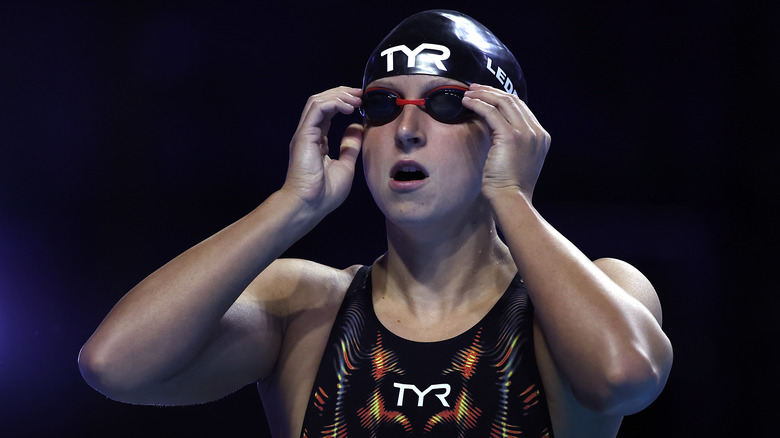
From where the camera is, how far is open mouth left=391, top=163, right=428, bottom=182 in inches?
77.7

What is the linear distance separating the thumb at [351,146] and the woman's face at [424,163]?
75mm

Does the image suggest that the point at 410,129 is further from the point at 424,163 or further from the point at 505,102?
the point at 505,102

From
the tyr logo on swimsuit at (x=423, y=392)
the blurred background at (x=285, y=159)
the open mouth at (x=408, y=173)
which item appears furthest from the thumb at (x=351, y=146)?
the blurred background at (x=285, y=159)

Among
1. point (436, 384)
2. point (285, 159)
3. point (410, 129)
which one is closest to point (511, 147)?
point (410, 129)

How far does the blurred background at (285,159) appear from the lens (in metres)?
2.98

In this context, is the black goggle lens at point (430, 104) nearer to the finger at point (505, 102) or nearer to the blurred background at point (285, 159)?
the finger at point (505, 102)

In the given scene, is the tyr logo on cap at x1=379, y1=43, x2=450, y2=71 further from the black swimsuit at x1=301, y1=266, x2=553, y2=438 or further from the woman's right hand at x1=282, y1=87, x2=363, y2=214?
the black swimsuit at x1=301, y1=266, x2=553, y2=438

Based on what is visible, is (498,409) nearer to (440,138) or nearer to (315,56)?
(440,138)

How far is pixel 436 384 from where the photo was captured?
6.29 ft

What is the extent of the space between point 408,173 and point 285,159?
1374mm

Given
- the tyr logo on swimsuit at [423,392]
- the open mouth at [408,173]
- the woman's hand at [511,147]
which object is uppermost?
the woman's hand at [511,147]

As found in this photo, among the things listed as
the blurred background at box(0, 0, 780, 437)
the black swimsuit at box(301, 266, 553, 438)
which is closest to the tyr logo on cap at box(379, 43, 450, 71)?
the black swimsuit at box(301, 266, 553, 438)

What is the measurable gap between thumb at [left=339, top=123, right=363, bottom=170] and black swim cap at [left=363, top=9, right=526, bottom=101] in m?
0.14

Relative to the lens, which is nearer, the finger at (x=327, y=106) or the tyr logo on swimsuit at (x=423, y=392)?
the tyr logo on swimsuit at (x=423, y=392)
